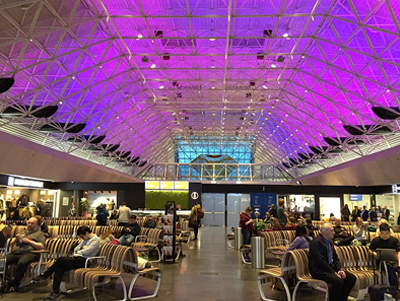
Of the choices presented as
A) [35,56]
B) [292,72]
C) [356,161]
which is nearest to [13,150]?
[35,56]

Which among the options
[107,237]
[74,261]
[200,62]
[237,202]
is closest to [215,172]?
[237,202]

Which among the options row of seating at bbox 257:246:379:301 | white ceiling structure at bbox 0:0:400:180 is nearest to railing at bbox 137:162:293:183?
white ceiling structure at bbox 0:0:400:180

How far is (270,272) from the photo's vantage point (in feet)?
21.6

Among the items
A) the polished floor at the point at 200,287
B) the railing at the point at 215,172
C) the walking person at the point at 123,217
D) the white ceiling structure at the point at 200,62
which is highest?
the white ceiling structure at the point at 200,62

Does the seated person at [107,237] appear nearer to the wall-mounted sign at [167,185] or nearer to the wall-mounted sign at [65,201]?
the wall-mounted sign at [167,185]

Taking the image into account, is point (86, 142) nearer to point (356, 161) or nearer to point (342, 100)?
point (342, 100)

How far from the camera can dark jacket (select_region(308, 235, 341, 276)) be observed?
227 inches

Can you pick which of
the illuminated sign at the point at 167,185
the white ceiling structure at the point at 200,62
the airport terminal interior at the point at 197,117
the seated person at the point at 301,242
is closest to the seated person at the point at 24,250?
the airport terminal interior at the point at 197,117

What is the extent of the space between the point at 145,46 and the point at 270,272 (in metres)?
14.5

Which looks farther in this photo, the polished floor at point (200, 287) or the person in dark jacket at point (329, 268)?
the polished floor at point (200, 287)

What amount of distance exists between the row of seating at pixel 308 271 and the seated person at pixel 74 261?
344 cm

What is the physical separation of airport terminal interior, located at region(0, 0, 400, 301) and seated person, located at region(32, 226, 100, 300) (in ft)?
1.04

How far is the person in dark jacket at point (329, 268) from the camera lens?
18.7ft

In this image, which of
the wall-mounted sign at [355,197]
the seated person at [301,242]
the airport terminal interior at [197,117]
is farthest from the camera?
the wall-mounted sign at [355,197]
